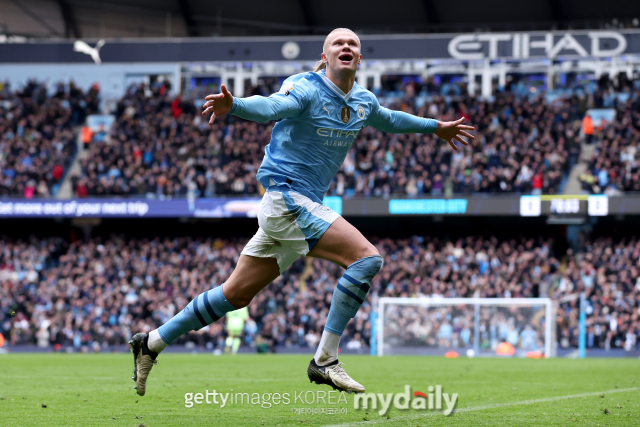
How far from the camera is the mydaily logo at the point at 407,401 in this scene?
6.42 meters

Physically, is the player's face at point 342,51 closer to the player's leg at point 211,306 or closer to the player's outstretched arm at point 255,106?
the player's outstretched arm at point 255,106

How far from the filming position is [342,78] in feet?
18.4

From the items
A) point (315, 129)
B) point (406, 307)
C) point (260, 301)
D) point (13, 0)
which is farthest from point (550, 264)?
point (13, 0)

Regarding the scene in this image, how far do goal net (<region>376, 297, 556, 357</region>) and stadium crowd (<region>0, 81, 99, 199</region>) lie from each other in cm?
1548

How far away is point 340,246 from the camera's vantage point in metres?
5.37

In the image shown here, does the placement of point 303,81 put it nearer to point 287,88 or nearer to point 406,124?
point 287,88

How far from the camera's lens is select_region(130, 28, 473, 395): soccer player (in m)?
5.34

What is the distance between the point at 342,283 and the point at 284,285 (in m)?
21.6

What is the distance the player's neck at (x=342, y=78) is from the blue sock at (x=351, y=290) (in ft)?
4.16

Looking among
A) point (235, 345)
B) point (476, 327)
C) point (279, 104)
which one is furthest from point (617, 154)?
point (279, 104)

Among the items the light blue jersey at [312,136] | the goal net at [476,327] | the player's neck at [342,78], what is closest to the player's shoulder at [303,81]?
the light blue jersey at [312,136]

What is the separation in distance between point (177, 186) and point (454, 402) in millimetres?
23224

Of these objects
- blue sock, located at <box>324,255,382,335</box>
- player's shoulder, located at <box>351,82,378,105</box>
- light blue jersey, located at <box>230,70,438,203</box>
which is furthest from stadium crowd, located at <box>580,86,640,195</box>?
blue sock, located at <box>324,255,382,335</box>

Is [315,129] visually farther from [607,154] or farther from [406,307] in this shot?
[607,154]
